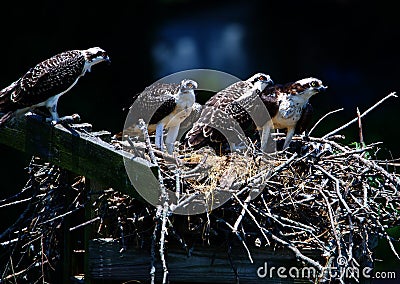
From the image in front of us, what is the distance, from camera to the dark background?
8.54 metres

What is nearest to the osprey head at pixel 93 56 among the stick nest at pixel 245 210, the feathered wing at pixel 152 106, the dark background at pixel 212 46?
the feathered wing at pixel 152 106

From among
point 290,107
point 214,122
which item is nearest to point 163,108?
point 214,122

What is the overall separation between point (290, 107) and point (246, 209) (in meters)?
1.24

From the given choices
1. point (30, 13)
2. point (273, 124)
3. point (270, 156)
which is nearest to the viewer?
point (270, 156)

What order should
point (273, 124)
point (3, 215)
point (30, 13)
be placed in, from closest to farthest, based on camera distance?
point (273, 124) < point (3, 215) < point (30, 13)

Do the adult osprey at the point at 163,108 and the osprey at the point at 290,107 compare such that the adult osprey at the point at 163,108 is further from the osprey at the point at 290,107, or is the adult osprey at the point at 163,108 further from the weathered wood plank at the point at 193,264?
the weathered wood plank at the point at 193,264

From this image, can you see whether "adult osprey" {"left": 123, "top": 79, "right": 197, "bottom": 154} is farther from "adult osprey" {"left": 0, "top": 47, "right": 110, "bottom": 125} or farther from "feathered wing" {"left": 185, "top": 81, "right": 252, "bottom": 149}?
"adult osprey" {"left": 0, "top": 47, "right": 110, "bottom": 125}

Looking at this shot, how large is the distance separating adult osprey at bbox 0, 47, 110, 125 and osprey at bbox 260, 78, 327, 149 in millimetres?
990

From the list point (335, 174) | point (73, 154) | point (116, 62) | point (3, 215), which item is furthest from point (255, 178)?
point (116, 62)

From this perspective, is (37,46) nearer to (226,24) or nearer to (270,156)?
(226,24)

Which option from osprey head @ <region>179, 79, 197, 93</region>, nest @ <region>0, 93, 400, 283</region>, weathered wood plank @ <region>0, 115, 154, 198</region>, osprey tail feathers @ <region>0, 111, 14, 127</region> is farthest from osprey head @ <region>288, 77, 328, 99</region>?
osprey tail feathers @ <region>0, 111, 14, 127</region>

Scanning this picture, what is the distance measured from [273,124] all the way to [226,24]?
11.9 ft

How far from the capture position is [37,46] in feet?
28.0

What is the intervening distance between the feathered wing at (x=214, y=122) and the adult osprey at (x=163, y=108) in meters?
0.09
